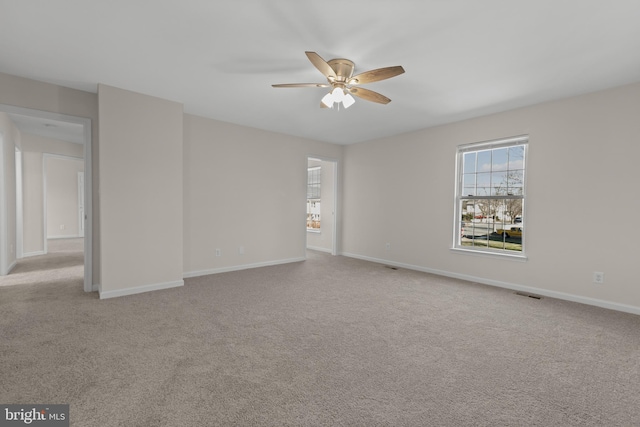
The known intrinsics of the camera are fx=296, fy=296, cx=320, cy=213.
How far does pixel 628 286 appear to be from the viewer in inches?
130

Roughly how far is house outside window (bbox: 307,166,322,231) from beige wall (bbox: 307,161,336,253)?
13cm

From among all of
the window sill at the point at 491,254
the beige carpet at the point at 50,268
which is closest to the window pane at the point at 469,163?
the window sill at the point at 491,254

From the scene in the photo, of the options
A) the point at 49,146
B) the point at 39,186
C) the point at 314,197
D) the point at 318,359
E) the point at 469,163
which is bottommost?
the point at 318,359

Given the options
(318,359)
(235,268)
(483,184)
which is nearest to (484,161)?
(483,184)

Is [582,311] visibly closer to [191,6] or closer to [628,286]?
[628,286]

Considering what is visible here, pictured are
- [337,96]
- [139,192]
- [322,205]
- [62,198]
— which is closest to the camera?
[337,96]

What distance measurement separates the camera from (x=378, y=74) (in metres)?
2.60

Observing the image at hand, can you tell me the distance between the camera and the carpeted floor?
1.67m

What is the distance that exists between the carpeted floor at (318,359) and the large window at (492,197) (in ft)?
3.47

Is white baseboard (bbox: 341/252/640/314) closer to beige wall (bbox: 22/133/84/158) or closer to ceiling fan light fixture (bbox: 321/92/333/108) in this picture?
ceiling fan light fixture (bbox: 321/92/333/108)

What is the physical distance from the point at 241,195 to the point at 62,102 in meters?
2.59

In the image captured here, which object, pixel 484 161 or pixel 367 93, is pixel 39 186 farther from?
pixel 484 161

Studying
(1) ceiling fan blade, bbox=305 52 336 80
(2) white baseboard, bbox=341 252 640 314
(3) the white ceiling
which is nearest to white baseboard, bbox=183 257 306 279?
(2) white baseboard, bbox=341 252 640 314

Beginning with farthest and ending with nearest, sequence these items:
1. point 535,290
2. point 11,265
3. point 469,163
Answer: point 11,265, point 469,163, point 535,290
